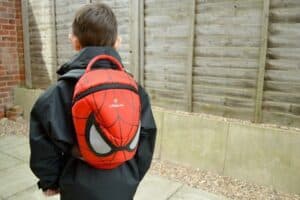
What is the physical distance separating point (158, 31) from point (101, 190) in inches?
107

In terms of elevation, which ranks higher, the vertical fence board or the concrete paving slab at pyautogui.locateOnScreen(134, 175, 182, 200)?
the vertical fence board

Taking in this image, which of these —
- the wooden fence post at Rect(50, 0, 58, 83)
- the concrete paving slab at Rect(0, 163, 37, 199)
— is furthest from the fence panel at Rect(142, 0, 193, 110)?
the wooden fence post at Rect(50, 0, 58, 83)

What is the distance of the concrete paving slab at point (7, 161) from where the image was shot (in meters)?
3.54

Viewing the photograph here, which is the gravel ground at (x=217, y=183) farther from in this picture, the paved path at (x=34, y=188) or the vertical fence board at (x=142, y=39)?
the vertical fence board at (x=142, y=39)

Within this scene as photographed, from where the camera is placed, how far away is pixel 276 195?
279cm

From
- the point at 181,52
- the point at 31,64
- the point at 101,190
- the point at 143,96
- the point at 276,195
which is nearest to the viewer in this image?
the point at 101,190

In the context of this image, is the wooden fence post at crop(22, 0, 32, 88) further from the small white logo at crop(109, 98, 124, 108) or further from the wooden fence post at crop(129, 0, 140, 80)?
the small white logo at crop(109, 98, 124, 108)

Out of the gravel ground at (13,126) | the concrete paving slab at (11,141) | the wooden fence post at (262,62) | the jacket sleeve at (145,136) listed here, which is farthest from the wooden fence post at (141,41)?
the jacket sleeve at (145,136)

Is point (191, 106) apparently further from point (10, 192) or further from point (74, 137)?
point (74, 137)

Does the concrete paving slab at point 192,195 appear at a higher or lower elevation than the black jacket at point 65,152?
lower

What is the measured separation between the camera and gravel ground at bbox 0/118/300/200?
2.78 m

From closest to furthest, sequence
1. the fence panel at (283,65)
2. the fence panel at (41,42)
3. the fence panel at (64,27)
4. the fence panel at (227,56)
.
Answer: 1. the fence panel at (283,65)
2. the fence panel at (227,56)
3. the fence panel at (64,27)
4. the fence panel at (41,42)

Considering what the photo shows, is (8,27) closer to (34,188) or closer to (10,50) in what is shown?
(10,50)

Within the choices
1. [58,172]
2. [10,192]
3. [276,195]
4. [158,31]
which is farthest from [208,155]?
[58,172]
